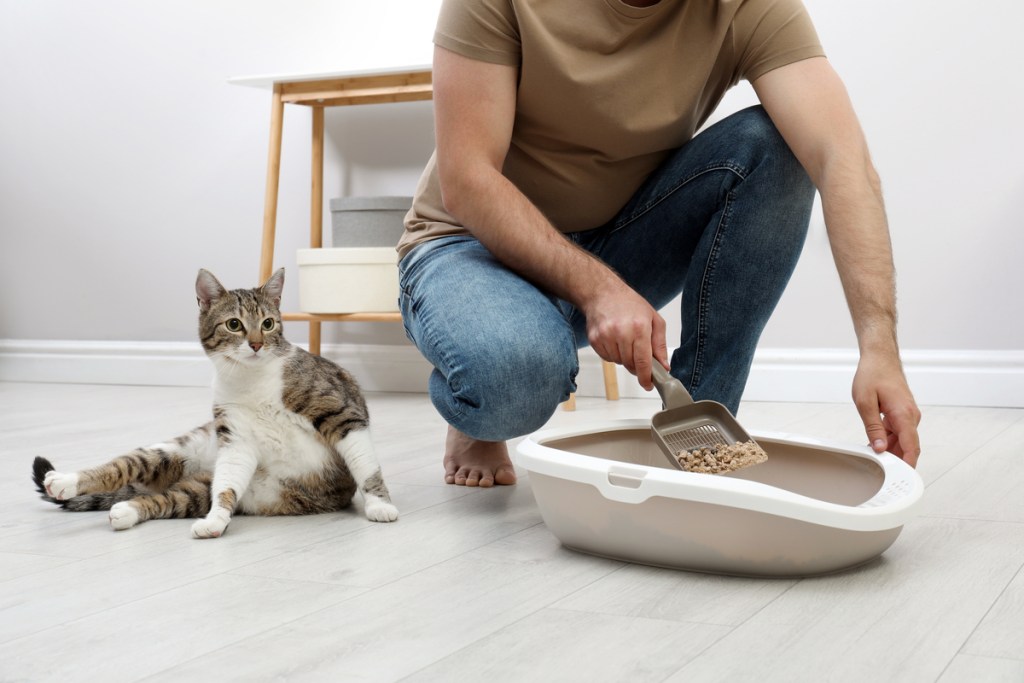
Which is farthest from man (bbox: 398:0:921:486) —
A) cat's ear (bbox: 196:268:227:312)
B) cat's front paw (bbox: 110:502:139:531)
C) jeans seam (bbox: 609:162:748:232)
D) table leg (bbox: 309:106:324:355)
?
table leg (bbox: 309:106:324:355)

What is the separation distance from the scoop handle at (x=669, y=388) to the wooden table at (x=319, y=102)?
1.32 metres

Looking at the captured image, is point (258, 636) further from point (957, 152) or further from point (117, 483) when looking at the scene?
point (957, 152)

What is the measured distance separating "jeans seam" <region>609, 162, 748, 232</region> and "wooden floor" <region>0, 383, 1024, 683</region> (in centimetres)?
45

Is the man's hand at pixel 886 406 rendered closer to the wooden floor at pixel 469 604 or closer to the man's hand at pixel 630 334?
the wooden floor at pixel 469 604

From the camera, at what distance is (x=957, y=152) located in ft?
7.72

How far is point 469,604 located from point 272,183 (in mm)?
1992

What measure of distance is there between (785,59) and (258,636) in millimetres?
1002

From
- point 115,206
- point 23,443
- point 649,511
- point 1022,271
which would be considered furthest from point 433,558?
point 115,206

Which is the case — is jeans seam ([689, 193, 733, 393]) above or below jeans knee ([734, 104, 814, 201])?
below

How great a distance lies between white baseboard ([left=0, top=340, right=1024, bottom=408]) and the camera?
236 centimetres

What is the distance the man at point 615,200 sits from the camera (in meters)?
1.29

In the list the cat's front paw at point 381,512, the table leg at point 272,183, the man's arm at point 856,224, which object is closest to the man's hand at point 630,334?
the man's arm at point 856,224

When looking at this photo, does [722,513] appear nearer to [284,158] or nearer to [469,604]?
[469,604]

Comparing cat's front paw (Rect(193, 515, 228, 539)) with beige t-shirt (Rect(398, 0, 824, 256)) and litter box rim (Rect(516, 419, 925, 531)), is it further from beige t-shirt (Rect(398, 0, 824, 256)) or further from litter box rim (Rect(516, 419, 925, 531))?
beige t-shirt (Rect(398, 0, 824, 256))
